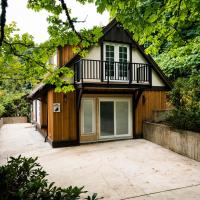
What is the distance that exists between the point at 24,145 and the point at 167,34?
885cm

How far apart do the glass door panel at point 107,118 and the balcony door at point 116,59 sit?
1587 millimetres

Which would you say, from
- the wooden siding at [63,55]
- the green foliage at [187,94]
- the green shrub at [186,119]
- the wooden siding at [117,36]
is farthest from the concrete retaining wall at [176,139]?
the wooden siding at [63,55]

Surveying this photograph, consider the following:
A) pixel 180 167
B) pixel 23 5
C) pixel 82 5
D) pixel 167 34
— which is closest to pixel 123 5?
pixel 82 5

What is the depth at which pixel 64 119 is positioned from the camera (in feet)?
35.2

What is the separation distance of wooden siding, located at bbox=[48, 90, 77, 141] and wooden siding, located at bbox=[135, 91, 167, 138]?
12.3 feet

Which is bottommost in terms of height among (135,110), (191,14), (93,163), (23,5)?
(93,163)

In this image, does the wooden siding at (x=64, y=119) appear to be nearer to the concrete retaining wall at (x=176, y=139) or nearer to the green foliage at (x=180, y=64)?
the concrete retaining wall at (x=176, y=139)

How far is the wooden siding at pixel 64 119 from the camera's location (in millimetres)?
10500

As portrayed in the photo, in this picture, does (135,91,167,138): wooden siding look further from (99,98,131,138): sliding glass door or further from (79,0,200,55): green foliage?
(79,0,200,55): green foliage

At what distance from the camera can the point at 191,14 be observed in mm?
5449

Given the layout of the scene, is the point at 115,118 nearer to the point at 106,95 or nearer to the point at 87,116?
the point at 106,95

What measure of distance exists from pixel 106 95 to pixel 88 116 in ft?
5.04

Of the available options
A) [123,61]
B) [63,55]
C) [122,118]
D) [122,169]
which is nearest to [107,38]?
[123,61]

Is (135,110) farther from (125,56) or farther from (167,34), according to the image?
(167,34)
